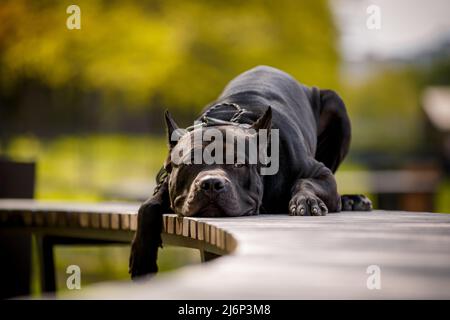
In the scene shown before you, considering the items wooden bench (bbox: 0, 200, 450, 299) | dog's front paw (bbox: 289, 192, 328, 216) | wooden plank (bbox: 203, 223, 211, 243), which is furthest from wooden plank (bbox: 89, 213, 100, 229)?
wooden plank (bbox: 203, 223, 211, 243)

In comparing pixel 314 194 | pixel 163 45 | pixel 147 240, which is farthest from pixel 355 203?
pixel 163 45

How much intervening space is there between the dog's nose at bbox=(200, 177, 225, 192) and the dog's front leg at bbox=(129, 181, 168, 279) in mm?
669

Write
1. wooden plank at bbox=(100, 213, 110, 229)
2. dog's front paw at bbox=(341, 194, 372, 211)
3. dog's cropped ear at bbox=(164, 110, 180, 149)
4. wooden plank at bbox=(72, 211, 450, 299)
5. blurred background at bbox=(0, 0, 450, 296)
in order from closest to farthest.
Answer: wooden plank at bbox=(72, 211, 450, 299) < dog's cropped ear at bbox=(164, 110, 180, 149) < dog's front paw at bbox=(341, 194, 372, 211) < wooden plank at bbox=(100, 213, 110, 229) < blurred background at bbox=(0, 0, 450, 296)

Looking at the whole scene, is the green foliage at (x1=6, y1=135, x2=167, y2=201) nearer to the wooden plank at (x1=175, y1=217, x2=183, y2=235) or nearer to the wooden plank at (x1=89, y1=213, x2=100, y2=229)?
the wooden plank at (x1=89, y1=213, x2=100, y2=229)

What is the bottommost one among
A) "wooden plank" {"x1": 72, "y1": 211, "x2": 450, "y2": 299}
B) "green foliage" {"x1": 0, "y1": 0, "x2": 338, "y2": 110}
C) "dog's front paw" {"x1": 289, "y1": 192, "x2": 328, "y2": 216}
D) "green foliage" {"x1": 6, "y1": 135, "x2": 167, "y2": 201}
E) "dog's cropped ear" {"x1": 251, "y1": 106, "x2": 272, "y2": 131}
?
"wooden plank" {"x1": 72, "y1": 211, "x2": 450, "y2": 299}

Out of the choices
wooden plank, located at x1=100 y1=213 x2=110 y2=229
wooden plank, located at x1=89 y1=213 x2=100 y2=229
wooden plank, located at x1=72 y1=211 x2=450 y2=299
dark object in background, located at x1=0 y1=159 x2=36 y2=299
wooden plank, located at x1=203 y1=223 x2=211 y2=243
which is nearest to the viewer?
wooden plank, located at x1=72 y1=211 x2=450 y2=299

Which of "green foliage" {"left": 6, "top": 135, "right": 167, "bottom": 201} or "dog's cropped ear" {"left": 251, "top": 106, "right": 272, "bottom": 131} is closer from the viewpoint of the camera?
"dog's cropped ear" {"left": 251, "top": 106, "right": 272, "bottom": 131}

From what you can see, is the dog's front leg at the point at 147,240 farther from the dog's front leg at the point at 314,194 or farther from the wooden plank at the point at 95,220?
the wooden plank at the point at 95,220

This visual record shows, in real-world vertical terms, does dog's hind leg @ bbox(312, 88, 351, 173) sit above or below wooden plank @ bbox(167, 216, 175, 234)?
above

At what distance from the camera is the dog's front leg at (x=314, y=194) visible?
5.98 m

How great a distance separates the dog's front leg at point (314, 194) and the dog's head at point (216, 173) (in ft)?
0.89

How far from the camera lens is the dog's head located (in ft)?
18.6
